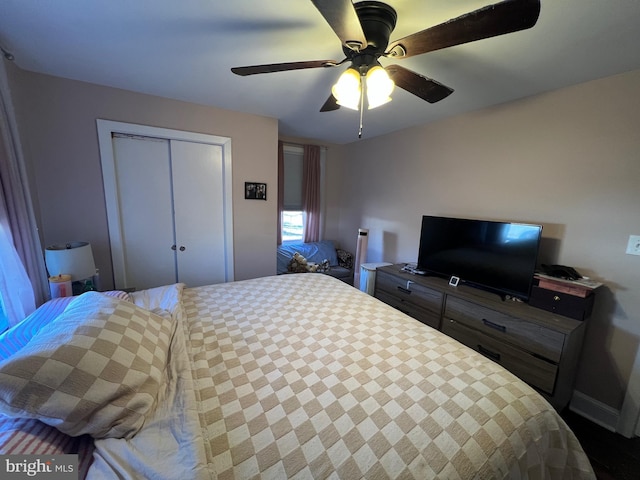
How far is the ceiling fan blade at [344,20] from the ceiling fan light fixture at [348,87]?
125 millimetres

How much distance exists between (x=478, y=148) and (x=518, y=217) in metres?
0.77

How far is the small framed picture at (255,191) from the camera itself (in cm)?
280

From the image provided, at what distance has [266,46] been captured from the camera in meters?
1.49

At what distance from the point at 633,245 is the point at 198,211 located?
3588mm

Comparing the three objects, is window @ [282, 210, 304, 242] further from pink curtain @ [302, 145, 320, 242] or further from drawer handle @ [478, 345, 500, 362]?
drawer handle @ [478, 345, 500, 362]

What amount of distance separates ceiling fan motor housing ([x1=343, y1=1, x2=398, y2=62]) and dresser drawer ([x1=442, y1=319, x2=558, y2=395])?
2.11 meters

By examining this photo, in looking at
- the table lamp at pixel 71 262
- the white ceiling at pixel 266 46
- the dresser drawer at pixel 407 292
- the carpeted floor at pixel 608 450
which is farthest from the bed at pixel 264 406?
the white ceiling at pixel 266 46

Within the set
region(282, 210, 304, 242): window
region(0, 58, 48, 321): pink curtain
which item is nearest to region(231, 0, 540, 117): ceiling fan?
region(0, 58, 48, 321): pink curtain

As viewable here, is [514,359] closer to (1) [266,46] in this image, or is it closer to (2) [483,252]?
(2) [483,252]

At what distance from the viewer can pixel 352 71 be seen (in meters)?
1.21

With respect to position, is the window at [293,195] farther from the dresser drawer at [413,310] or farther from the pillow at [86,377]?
the pillow at [86,377]

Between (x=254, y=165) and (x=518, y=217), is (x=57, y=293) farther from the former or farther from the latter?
(x=518, y=217)

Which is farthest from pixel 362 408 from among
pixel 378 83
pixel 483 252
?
pixel 483 252

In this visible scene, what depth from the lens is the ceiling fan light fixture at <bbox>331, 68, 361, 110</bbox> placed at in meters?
1.22
